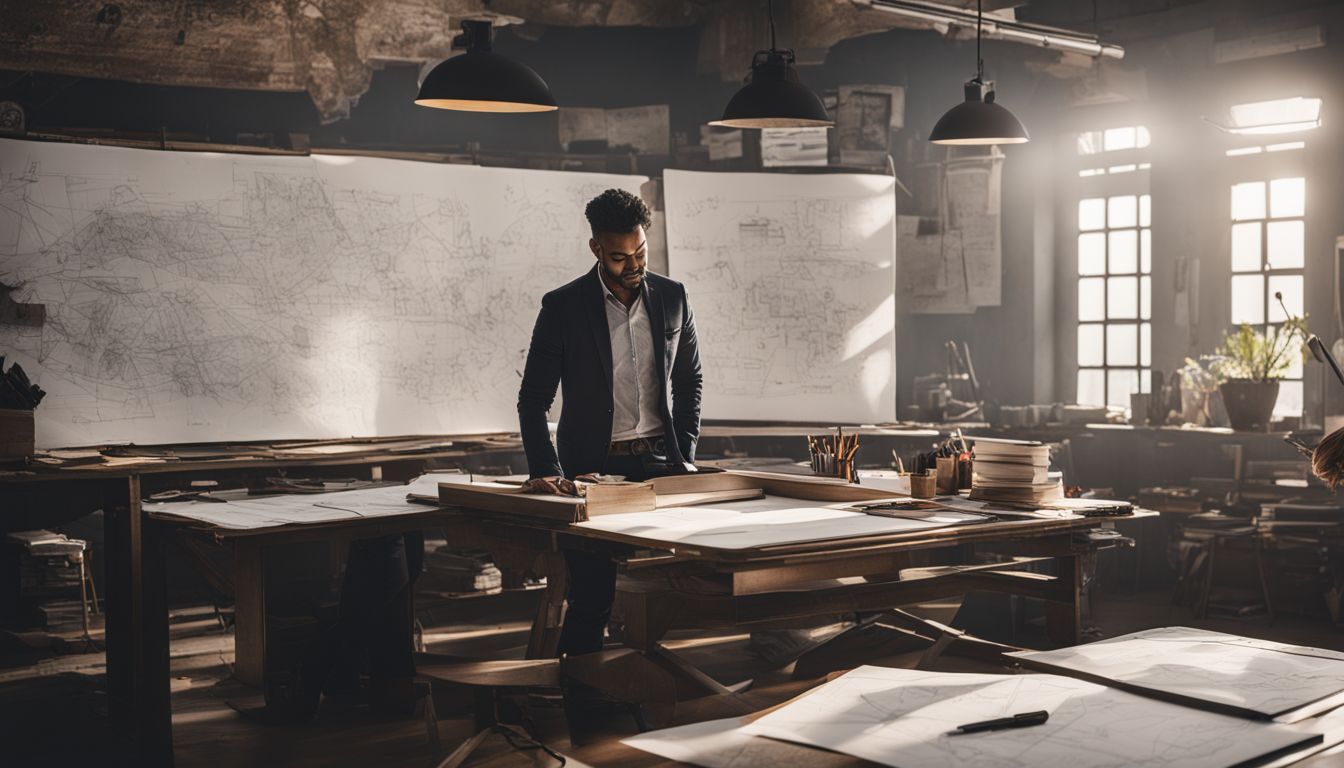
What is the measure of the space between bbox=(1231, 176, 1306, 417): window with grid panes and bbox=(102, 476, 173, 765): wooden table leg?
238 inches

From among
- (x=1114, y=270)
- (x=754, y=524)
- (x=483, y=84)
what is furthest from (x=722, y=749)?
(x=1114, y=270)

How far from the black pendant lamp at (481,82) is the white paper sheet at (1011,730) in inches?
126

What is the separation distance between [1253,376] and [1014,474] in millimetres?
3934

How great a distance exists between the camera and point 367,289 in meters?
6.34

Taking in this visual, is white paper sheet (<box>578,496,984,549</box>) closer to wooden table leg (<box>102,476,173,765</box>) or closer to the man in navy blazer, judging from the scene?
the man in navy blazer

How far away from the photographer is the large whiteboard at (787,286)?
7043mm

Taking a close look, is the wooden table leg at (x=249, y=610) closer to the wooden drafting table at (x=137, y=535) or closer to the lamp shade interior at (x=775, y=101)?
the wooden drafting table at (x=137, y=535)

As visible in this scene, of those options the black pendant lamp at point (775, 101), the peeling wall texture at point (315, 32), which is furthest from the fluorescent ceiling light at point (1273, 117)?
the black pendant lamp at point (775, 101)

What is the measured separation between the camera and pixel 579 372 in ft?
13.9

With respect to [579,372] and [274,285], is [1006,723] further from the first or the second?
[274,285]

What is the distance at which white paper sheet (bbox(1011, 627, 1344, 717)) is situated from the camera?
1.49 m

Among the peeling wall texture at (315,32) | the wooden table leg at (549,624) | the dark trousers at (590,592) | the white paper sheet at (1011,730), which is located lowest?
the wooden table leg at (549,624)

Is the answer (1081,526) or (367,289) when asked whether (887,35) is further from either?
(1081,526)

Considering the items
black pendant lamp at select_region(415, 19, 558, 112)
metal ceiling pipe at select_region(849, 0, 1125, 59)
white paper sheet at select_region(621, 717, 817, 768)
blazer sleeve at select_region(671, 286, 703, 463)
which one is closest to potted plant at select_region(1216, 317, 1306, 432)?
metal ceiling pipe at select_region(849, 0, 1125, 59)
